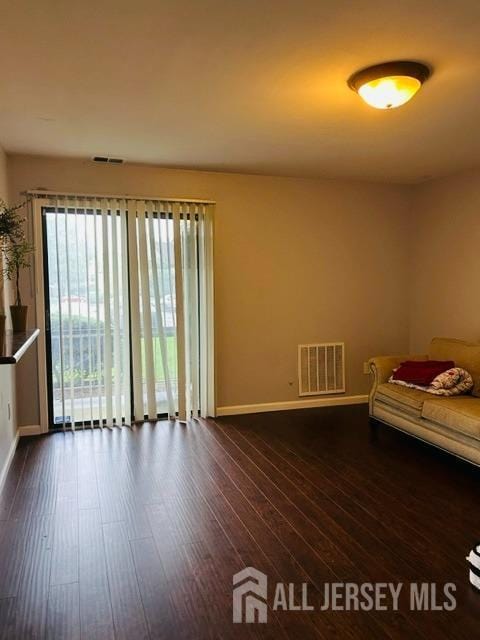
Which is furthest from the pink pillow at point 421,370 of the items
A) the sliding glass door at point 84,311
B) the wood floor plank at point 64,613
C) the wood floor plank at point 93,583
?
the wood floor plank at point 64,613

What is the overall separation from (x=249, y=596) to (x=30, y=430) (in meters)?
3.00

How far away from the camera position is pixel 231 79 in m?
2.61

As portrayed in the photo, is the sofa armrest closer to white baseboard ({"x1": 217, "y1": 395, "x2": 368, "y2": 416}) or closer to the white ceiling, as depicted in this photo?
white baseboard ({"x1": 217, "y1": 395, "x2": 368, "y2": 416})

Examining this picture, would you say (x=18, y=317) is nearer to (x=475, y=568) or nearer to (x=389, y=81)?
(x=389, y=81)

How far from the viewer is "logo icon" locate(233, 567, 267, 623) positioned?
2.03 metres

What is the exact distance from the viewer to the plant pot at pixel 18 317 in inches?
150

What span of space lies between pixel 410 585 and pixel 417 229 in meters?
4.24

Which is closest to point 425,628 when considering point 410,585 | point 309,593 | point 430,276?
point 410,585

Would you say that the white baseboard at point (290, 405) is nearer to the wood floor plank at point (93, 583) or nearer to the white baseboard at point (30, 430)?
the white baseboard at point (30, 430)

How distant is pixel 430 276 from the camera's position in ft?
17.7

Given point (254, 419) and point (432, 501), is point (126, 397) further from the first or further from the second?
A: point (432, 501)

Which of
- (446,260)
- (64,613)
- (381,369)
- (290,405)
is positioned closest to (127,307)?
(290,405)

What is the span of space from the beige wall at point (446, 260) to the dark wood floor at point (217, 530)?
160 cm

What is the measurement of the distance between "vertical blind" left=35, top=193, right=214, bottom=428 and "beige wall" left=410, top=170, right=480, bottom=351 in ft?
8.13
